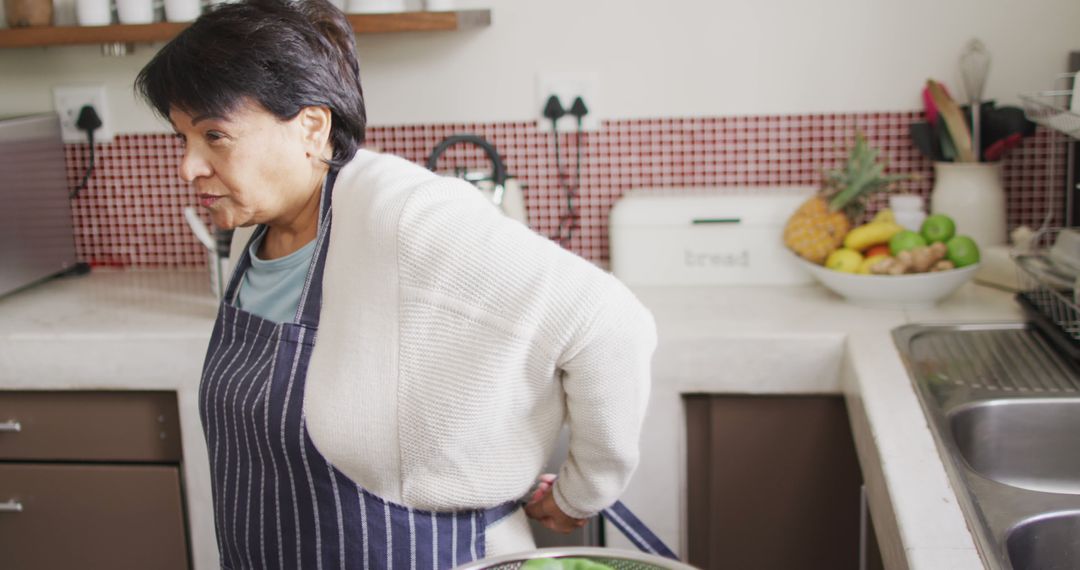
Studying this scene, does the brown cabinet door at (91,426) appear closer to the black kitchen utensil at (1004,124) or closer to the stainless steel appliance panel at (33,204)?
the stainless steel appliance panel at (33,204)

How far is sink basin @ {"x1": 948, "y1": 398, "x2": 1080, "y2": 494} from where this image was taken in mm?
1435

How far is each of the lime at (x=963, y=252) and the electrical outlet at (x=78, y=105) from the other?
170cm

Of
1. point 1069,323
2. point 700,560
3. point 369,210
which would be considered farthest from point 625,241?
point 369,210

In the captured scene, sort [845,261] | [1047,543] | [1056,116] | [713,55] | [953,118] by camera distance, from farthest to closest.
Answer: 1. [713,55]
2. [953,118]
3. [845,261]
4. [1056,116]
5. [1047,543]

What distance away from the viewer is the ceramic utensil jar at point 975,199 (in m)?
2.13

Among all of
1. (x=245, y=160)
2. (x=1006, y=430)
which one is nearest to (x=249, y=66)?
(x=245, y=160)

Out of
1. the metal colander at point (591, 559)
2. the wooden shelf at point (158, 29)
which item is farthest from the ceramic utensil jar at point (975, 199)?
the metal colander at point (591, 559)

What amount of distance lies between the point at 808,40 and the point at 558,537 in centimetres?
109

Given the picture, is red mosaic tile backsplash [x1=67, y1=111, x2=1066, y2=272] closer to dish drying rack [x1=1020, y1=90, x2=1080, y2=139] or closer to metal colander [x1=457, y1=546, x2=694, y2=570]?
dish drying rack [x1=1020, y1=90, x2=1080, y2=139]

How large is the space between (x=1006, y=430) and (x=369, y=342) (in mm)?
802

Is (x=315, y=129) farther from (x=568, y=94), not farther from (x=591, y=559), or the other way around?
(x=568, y=94)

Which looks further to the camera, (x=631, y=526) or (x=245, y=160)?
(x=631, y=526)

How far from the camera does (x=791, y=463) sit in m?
1.91

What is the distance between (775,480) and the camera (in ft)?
6.31
